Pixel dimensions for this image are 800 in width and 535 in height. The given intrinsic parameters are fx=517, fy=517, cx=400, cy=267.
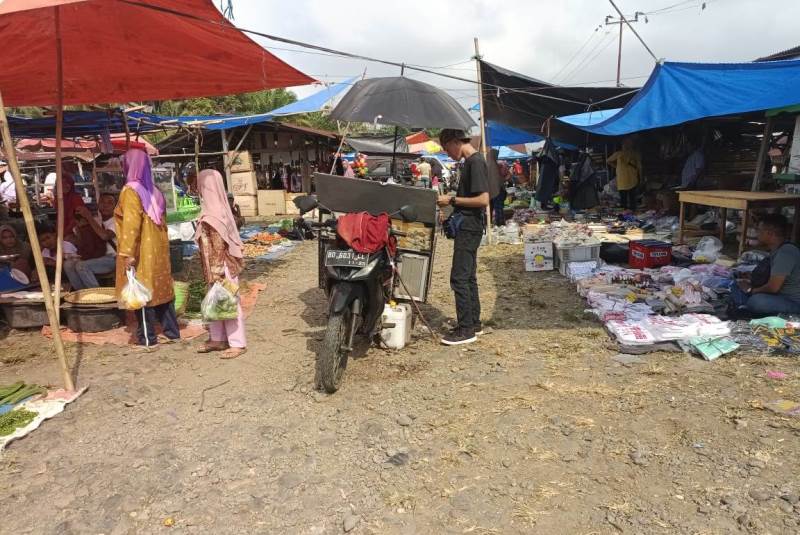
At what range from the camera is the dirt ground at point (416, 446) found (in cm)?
247

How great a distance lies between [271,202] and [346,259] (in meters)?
13.7

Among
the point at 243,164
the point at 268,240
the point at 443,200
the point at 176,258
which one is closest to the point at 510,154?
the point at 243,164

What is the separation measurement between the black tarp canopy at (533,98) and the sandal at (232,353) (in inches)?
252

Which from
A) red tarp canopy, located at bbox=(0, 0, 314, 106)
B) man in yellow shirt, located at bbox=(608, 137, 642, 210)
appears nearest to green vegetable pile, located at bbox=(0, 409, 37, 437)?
red tarp canopy, located at bbox=(0, 0, 314, 106)

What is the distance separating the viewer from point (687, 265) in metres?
7.05

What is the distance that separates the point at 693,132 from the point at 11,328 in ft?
40.4

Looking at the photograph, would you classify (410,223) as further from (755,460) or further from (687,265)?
(687,265)

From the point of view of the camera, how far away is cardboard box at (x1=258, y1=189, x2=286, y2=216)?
16703 millimetres

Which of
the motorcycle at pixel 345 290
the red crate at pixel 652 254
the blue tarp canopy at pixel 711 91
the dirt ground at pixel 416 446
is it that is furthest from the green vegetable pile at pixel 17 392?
the blue tarp canopy at pixel 711 91

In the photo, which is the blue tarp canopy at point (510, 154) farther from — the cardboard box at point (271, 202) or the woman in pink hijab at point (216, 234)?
the woman in pink hijab at point (216, 234)

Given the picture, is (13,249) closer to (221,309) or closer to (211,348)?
(211,348)

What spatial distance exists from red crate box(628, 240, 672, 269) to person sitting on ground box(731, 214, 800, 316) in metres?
2.25

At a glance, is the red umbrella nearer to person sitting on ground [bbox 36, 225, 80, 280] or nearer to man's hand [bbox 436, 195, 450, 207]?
person sitting on ground [bbox 36, 225, 80, 280]

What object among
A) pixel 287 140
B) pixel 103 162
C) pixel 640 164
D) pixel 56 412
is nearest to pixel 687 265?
pixel 640 164
